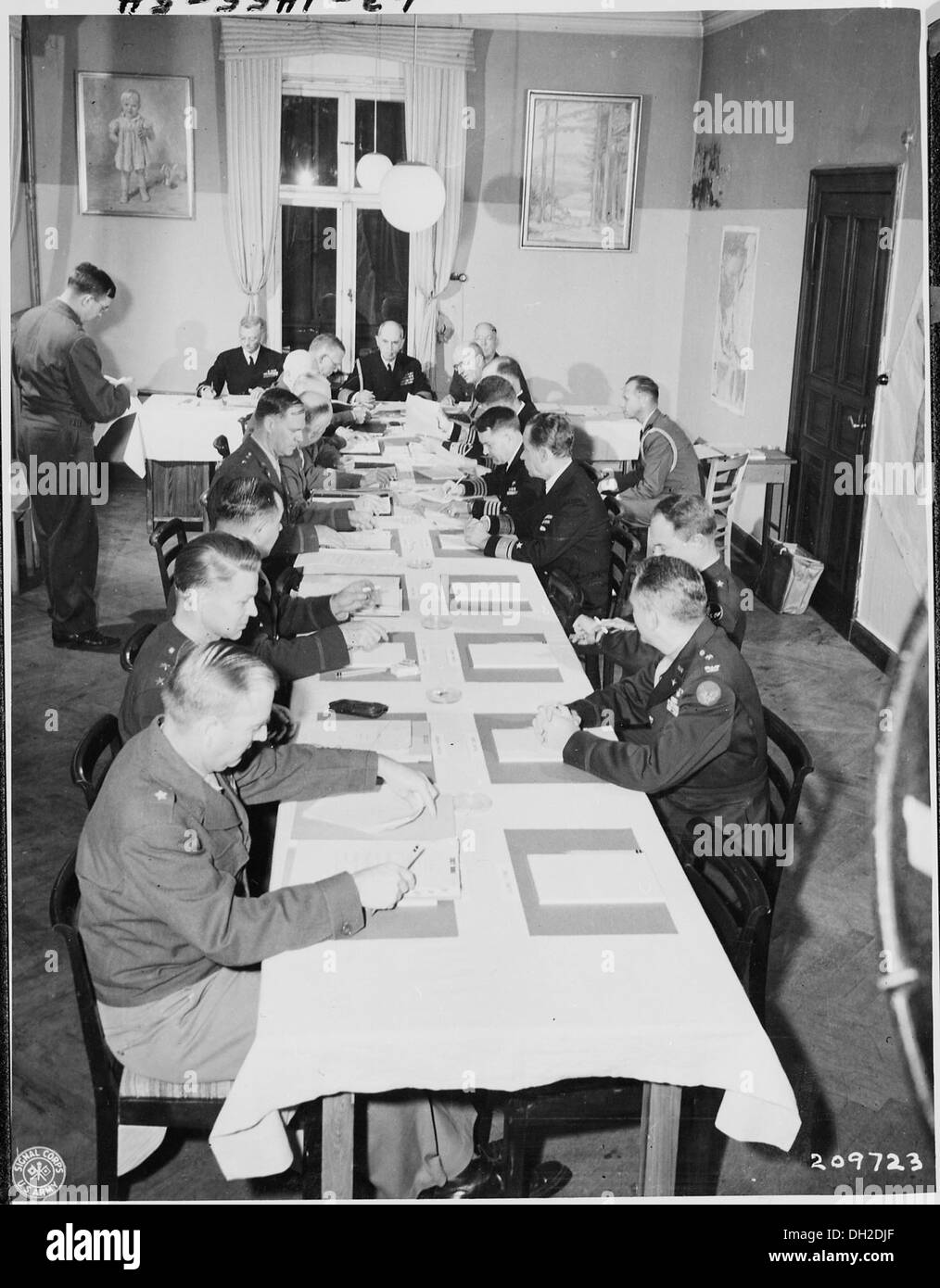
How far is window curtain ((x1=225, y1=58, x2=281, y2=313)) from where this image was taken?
898 centimetres

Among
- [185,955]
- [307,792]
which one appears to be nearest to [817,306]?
Answer: [307,792]

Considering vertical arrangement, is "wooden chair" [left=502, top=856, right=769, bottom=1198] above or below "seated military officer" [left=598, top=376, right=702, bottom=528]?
below

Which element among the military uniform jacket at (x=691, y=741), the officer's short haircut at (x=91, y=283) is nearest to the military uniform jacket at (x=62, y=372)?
the officer's short haircut at (x=91, y=283)

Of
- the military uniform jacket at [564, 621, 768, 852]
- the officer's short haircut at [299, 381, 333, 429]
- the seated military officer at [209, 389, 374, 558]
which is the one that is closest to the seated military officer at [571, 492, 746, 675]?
the military uniform jacket at [564, 621, 768, 852]

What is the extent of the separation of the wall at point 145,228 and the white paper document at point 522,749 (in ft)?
22.2

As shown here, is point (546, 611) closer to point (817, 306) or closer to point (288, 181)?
point (817, 306)

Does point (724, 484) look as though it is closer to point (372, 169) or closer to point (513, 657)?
point (513, 657)

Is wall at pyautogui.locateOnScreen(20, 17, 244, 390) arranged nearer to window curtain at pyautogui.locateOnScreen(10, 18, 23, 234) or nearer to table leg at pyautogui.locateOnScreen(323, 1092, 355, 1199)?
window curtain at pyautogui.locateOnScreen(10, 18, 23, 234)

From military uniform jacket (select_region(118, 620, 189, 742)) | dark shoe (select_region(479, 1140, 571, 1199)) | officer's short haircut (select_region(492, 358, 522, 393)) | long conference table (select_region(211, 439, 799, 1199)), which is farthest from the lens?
officer's short haircut (select_region(492, 358, 522, 393))

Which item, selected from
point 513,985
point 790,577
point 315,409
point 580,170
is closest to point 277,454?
point 315,409

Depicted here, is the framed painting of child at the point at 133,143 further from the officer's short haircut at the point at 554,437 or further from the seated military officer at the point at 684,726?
the seated military officer at the point at 684,726

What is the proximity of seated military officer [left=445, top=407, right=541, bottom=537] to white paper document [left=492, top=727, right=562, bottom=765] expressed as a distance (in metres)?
2.02
